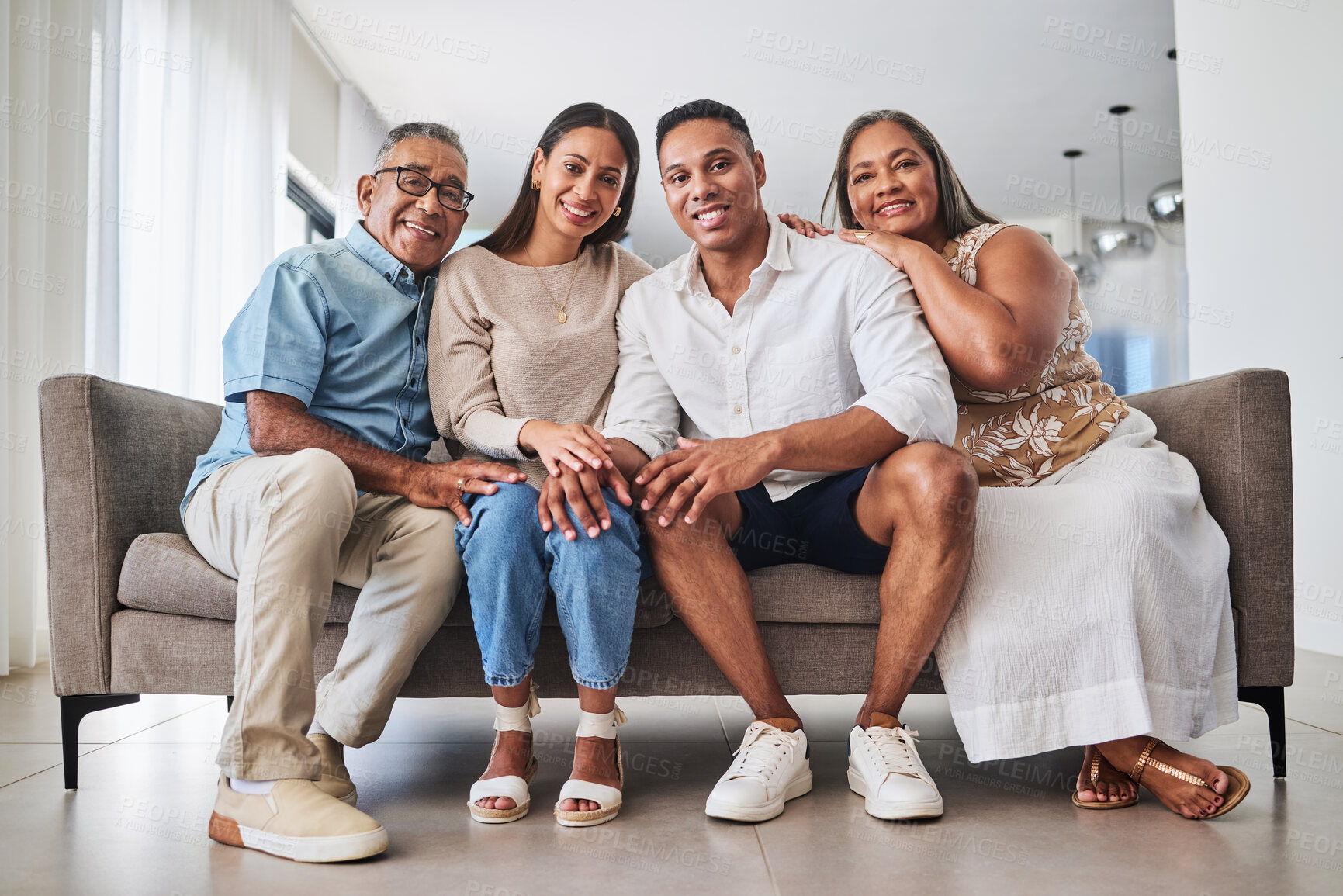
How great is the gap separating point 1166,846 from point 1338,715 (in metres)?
1.14

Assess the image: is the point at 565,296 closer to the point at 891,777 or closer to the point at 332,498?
the point at 332,498

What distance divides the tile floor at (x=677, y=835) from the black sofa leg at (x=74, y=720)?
34mm

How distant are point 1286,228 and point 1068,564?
2432 millimetres

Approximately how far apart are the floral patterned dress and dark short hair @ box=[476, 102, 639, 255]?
2.21 ft

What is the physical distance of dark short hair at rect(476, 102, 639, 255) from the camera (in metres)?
1.83

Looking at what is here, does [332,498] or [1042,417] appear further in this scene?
[1042,417]

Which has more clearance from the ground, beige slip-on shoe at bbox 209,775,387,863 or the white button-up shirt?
the white button-up shirt

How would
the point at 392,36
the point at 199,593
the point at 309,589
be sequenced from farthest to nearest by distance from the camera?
the point at 392,36
the point at 199,593
the point at 309,589

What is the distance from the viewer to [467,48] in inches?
200

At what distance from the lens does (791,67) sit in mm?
5223

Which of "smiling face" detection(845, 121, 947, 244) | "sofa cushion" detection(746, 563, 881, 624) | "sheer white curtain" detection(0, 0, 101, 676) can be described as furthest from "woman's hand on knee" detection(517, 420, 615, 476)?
"sheer white curtain" detection(0, 0, 101, 676)

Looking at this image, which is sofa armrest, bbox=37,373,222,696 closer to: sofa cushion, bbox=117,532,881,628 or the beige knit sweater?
sofa cushion, bbox=117,532,881,628

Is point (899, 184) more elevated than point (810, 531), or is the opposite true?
point (899, 184)

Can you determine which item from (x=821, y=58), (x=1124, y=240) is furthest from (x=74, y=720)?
(x=1124, y=240)
